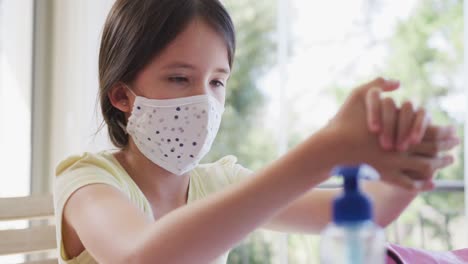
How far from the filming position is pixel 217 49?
0.94 meters

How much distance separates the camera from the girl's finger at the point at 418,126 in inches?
20.9

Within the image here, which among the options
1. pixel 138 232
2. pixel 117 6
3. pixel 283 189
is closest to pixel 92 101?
pixel 117 6

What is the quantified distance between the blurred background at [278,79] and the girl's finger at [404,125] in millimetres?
1312

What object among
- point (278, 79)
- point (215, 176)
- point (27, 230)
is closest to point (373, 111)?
point (215, 176)

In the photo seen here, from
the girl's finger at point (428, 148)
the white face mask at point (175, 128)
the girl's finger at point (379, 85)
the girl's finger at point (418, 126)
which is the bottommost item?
the white face mask at point (175, 128)

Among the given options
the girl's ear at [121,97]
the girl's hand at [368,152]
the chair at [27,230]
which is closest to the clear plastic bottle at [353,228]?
the girl's hand at [368,152]

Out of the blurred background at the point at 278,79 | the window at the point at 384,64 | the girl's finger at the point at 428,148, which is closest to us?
the girl's finger at the point at 428,148

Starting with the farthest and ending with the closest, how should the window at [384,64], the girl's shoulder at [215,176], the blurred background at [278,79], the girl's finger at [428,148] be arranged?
the window at [384,64]
the blurred background at [278,79]
the girl's shoulder at [215,176]
the girl's finger at [428,148]

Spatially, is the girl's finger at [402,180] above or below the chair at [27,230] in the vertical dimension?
above

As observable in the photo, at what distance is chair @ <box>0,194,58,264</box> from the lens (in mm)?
1136

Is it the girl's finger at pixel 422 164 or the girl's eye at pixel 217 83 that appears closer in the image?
the girl's finger at pixel 422 164

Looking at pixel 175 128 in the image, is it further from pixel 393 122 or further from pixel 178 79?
pixel 393 122

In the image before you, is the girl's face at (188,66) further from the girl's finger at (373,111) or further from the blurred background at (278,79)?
the blurred background at (278,79)

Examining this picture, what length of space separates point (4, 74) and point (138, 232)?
149cm
